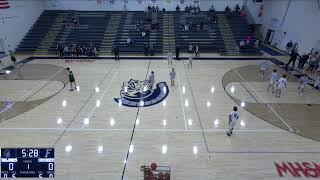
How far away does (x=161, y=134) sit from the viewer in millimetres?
10742

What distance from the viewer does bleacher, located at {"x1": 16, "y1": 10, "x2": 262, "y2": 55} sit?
2561cm

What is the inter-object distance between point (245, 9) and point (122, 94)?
22561 millimetres

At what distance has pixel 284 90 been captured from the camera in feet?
51.6

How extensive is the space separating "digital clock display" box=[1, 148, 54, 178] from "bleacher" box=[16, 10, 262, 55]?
19.4 metres

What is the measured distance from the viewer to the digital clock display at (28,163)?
6000mm

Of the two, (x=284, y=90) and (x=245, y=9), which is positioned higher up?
(x=245, y=9)

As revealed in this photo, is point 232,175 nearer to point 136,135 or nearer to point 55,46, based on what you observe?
point 136,135

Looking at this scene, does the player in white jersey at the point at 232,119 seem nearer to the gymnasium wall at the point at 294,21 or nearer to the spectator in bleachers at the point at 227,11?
the gymnasium wall at the point at 294,21

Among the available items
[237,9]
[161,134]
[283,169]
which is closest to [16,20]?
[161,134]

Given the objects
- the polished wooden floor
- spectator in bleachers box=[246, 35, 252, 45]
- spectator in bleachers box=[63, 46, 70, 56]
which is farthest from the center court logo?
spectator in bleachers box=[246, 35, 252, 45]

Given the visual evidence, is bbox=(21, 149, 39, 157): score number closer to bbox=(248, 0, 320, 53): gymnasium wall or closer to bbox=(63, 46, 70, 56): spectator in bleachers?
bbox=(63, 46, 70, 56): spectator in bleachers

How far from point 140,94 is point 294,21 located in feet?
61.8

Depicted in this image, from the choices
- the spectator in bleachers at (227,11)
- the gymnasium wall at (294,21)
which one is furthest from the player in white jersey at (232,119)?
the spectator in bleachers at (227,11)

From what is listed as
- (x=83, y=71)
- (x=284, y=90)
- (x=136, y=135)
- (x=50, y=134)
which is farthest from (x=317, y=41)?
(x=50, y=134)
